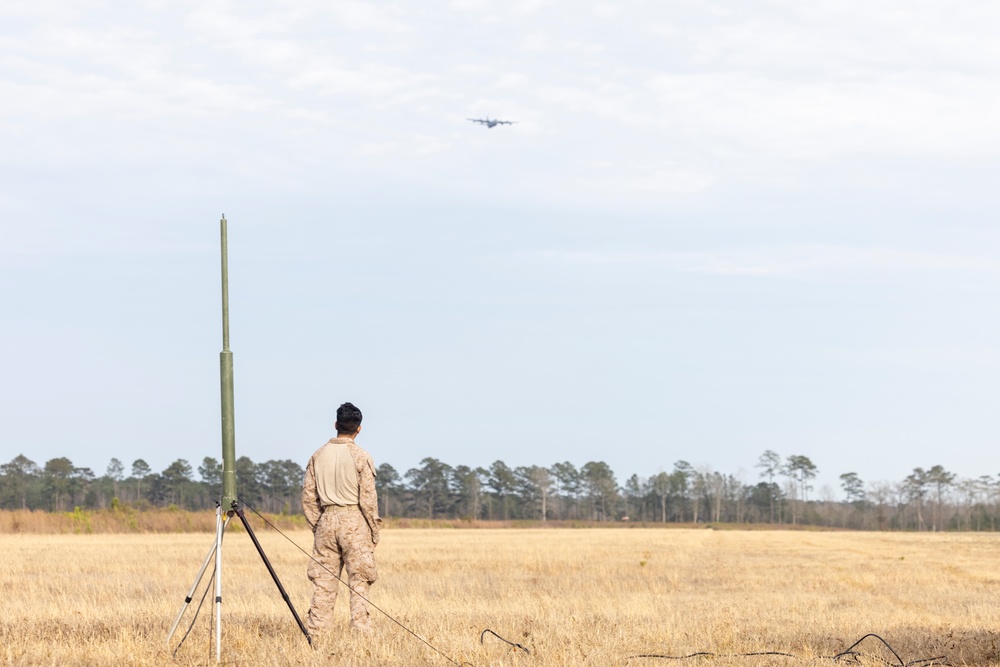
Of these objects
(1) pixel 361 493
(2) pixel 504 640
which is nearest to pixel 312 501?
(1) pixel 361 493

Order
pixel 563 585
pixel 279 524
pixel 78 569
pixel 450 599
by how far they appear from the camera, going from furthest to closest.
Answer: pixel 279 524 → pixel 78 569 → pixel 563 585 → pixel 450 599

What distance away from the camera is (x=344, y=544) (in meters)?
11.2

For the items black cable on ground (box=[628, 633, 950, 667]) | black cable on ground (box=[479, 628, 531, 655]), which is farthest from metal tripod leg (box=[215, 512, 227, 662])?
black cable on ground (box=[628, 633, 950, 667])

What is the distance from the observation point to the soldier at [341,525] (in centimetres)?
1123

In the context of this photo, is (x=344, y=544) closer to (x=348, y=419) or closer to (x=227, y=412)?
(x=348, y=419)

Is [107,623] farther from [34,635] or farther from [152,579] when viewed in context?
[152,579]

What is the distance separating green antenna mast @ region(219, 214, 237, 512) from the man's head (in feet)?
4.93

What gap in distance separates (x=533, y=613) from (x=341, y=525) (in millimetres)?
3547

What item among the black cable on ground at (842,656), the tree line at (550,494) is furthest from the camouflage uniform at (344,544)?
the tree line at (550,494)

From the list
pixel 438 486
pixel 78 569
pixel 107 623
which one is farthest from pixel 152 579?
pixel 438 486

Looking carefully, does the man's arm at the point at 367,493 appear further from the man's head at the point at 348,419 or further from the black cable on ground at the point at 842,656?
the black cable on ground at the point at 842,656

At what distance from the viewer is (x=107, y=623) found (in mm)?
12211

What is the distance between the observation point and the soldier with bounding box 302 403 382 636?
1123 cm

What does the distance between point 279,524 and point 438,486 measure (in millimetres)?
106306
